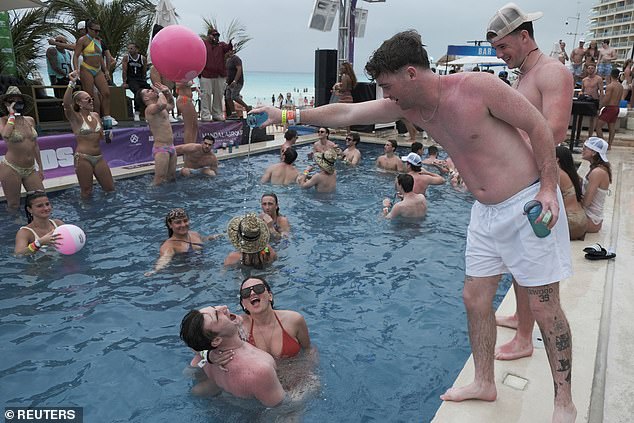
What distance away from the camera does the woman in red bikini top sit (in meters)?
3.28

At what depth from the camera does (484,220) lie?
2.45m

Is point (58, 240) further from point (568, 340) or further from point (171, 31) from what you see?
point (568, 340)

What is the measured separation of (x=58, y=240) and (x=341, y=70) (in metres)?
11.3

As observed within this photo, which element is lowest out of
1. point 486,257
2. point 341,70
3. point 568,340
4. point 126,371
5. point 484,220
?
point 126,371

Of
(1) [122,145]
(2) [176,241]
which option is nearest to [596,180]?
(2) [176,241]

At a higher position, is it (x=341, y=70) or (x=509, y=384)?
(x=341, y=70)

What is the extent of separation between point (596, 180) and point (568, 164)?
24.8 inches

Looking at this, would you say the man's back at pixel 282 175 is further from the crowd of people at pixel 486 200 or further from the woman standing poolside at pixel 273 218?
the crowd of people at pixel 486 200

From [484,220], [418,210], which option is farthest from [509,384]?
[418,210]

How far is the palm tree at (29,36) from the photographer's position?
10984 millimetres

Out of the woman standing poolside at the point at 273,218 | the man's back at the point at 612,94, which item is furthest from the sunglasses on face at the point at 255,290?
the man's back at the point at 612,94

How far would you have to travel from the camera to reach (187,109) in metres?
10.1

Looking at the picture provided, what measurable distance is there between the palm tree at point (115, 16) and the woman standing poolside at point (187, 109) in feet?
18.3

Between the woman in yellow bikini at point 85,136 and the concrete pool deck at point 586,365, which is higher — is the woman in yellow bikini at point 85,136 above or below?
above
